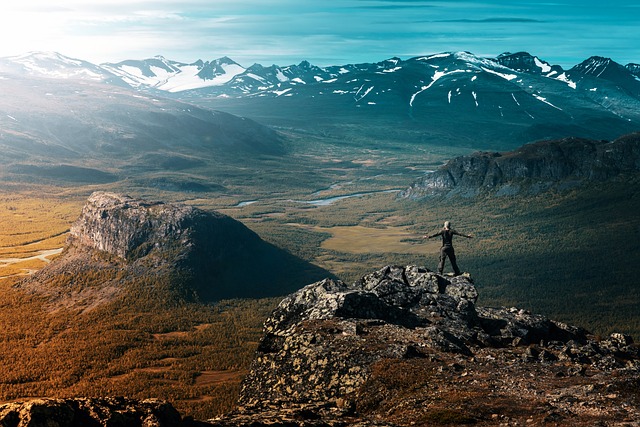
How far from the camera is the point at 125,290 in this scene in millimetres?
107438

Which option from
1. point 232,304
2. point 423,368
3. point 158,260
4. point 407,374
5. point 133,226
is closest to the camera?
point 407,374

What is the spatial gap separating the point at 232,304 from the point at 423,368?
84.6 metres

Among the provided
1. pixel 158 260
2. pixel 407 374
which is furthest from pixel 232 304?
pixel 407 374

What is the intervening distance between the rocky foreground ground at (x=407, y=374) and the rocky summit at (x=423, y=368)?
0.07m

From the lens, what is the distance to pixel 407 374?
26.3 m

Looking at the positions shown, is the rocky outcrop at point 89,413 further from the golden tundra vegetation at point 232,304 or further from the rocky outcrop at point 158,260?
the rocky outcrop at point 158,260

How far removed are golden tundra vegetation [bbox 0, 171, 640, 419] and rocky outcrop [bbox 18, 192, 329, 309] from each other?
220 inches

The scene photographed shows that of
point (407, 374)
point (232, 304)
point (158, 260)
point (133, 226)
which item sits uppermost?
point (407, 374)

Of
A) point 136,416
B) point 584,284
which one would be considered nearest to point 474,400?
point 136,416

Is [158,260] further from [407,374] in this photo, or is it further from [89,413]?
[89,413]

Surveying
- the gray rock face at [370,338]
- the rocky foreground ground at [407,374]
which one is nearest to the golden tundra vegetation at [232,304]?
the gray rock face at [370,338]

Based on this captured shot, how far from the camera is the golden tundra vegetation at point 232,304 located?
224ft

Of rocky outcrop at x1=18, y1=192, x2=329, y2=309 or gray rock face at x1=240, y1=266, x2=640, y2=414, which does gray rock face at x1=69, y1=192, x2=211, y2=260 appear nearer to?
rocky outcrop at x1=18, y1=192, x2=329, y2=309

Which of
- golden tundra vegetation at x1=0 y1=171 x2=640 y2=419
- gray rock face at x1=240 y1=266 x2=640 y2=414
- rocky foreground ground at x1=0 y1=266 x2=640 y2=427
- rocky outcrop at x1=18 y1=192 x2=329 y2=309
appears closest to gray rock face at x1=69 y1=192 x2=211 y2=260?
rocky outcrop at x1=18 y1=192 x2=329 y2=309
